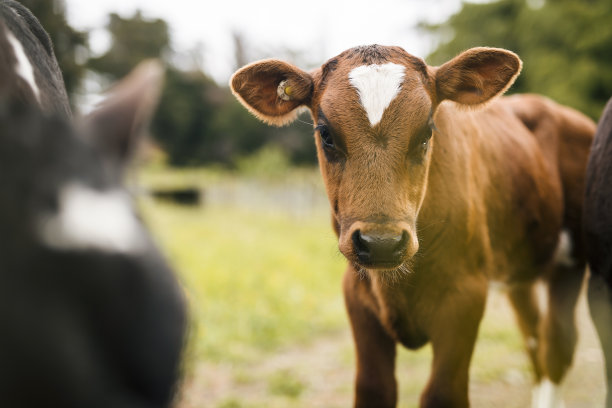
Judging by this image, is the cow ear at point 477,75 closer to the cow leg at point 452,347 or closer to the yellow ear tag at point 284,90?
the yellow ear tag at point 284,90

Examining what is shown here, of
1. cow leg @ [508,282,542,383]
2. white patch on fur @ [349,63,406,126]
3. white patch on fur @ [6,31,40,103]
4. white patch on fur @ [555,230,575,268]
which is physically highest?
white patch on fur @ [6,31,40,103]

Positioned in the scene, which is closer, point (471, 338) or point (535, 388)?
point (471, 338)

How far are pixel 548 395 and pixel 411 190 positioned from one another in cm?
253

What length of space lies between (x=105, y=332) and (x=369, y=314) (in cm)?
179

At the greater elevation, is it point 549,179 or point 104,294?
point 104,294

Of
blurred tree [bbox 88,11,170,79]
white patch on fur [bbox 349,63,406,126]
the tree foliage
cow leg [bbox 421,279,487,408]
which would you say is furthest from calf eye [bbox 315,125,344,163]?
the tree foliage

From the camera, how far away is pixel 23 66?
1869 millimetres

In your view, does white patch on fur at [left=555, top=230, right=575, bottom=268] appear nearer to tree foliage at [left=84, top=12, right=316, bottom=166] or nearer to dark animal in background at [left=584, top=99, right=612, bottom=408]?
dark animal in background at [left=584, top=99, right=612, bottom=408]

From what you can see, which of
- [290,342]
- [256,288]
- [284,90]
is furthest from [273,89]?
[256,288]

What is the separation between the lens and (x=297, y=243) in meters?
10.4

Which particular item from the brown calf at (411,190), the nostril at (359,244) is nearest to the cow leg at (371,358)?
the brown calf at (411,190)

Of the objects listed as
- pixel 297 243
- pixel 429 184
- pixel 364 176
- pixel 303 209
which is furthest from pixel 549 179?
pixel 303 209

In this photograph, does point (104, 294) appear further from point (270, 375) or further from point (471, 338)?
point (270, 375)

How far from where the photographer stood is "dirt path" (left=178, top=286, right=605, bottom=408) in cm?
429
